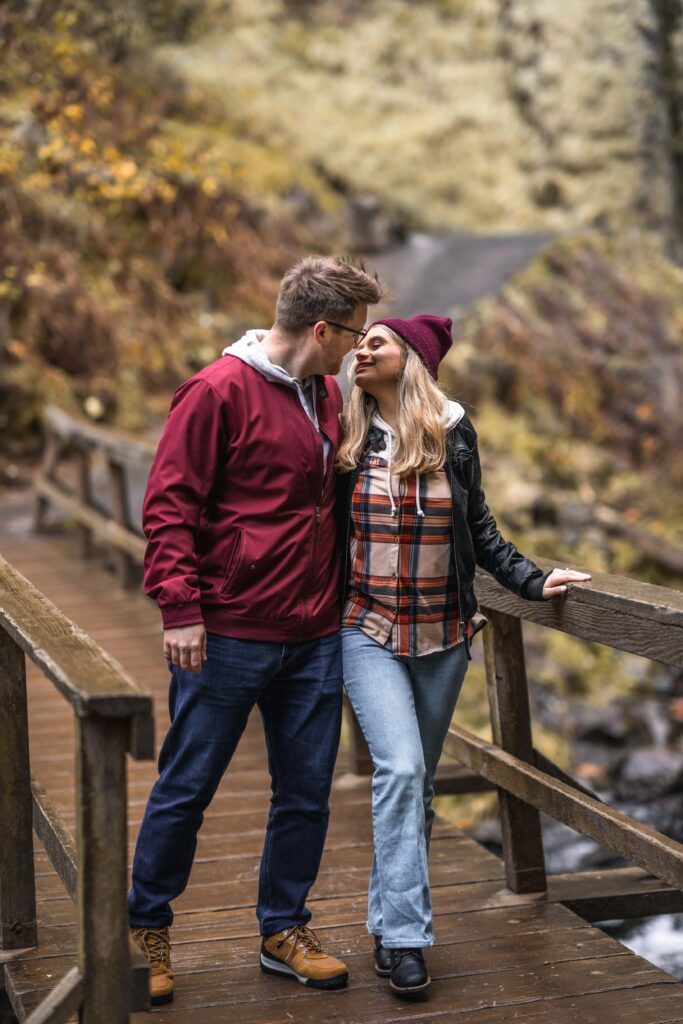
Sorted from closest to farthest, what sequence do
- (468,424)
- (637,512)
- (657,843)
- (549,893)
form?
(657,843) < (468,424) < (549,893) < (637,512)

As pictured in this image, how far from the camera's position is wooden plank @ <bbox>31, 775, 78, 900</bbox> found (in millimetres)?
2982

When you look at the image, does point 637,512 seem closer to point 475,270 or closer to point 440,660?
point 475,270

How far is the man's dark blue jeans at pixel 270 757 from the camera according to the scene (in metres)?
3.23

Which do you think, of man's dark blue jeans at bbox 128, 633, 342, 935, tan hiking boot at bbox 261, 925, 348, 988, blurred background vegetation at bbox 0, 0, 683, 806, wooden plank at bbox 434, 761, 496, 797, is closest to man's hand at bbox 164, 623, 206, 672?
man's dark blue jeans at bbox 128, 633, 342, 935

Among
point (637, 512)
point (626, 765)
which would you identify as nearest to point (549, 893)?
point (626, 765)

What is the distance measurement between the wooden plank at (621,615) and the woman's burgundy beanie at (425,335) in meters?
0.75

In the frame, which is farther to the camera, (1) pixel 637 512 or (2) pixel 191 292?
(2) pixel 191 292

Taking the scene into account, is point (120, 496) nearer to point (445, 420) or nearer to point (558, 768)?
point (558, 768)

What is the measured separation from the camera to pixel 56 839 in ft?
10.3

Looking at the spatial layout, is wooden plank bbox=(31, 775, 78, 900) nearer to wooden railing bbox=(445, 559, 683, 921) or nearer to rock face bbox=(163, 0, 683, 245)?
wooden railing bbox=(445, 559, 683, 921)

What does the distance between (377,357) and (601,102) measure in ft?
68.4

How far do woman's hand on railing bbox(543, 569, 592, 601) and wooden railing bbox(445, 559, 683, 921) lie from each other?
0.09 feet

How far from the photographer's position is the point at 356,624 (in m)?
3.38

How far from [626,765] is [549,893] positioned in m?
5.15
